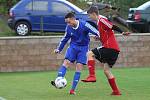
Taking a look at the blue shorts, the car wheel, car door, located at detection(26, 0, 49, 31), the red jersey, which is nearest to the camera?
the red jersey

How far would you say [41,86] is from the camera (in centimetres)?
1410

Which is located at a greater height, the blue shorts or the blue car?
the blue shorts

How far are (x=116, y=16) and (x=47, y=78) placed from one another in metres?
10.5

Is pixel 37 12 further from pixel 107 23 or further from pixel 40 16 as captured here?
pixel 107 23

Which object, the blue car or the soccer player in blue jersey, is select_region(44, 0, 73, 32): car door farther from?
the soccer player in blue jersey

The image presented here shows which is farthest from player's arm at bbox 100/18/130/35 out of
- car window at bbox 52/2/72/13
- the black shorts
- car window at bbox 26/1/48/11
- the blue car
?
car window at bbox 26/1/48/11

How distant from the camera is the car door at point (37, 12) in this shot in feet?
75.4

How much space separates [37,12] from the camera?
2328 cm

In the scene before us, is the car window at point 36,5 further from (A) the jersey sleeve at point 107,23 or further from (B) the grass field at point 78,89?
(A) the jersey sleeve at point 107,23

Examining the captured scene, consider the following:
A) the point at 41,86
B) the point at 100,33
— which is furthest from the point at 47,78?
the point at 100,33

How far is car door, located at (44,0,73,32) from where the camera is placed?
23.0 m

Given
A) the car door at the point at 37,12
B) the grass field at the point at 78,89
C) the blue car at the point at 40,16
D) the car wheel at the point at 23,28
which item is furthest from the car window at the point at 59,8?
the grass field at the point at 78,89

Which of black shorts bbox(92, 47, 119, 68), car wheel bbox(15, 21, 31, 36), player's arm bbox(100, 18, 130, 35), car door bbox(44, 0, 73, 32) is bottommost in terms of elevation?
car wheel bbox(15, 21, 31, 36)

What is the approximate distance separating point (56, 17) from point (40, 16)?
65 centimetres
